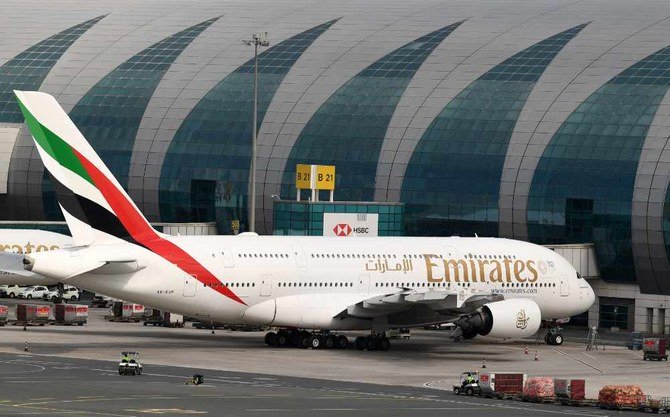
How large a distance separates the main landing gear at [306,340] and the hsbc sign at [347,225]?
2122 centimetres

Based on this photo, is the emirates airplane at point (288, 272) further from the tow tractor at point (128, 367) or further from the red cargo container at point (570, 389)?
the red cargo container at point (570, 389)

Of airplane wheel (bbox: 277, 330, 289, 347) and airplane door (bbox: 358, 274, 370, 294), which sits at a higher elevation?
airplane door (bbox: 358, 274, 370, 294)

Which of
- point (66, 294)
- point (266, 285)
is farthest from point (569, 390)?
point (66, 294)

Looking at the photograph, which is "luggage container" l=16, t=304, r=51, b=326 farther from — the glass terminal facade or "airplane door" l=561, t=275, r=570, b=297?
"airplane door" l=561, t=275, r=570, b=297

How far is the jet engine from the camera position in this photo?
2990 inches

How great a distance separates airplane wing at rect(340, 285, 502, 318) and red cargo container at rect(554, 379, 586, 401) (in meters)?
16.3

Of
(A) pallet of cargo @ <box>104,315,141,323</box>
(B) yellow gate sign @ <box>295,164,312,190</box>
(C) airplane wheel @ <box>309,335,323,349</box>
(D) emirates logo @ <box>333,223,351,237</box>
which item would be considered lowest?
(C) airplane wheel @ <box>309,335,323,349</box>

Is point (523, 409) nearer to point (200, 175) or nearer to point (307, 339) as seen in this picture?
point (307, 339)

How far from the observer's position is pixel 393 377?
66.6m

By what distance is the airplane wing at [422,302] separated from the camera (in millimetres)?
74688

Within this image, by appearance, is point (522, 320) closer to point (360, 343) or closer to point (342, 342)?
point (360, 343)

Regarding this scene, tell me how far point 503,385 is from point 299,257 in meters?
20.3

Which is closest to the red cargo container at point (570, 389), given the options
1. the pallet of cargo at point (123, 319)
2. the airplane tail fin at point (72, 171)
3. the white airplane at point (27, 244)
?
the airplane tail fin at point (72, 171)

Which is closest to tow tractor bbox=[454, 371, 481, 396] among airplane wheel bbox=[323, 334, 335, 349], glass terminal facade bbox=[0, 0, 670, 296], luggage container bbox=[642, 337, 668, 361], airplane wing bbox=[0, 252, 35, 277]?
airplane wheel bbox=[323, 334, 335, 349]
